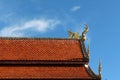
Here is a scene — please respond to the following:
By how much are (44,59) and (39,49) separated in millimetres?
1957

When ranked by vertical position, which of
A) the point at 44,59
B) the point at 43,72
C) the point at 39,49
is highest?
the point at 39,49

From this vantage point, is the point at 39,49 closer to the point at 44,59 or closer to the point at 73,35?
the point at 44,59

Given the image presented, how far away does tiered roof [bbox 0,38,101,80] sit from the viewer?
123ft

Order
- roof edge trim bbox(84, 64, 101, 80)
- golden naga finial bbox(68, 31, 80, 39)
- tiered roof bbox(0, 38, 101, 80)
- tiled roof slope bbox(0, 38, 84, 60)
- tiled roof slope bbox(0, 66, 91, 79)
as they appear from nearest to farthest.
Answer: tiled roof slope bbox(0, 66, 91, 79)
roof edge trim bbox(84, 64, 101, 80)
tiered roof bbox(0, 38, 101, 80)
tiled roof slope bbox(0, 38, 84, 60)
golden naga finial bbox(68, 31, 80, 39)

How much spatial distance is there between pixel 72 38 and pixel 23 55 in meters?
5.26

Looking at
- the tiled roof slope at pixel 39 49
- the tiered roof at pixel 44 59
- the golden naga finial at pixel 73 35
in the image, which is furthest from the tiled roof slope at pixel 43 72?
the golden naga finial at pixel 73 35

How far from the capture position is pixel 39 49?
41812 mm

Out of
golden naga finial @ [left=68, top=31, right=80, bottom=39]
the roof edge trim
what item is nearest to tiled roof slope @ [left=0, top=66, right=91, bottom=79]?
the roof edge trim

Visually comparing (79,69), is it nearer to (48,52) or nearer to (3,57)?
(48,52)

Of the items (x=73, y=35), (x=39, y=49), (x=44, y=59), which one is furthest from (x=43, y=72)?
(x=73, y=35)

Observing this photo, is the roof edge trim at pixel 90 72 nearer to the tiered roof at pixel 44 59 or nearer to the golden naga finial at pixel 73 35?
the tiered roof at pixel 44 59

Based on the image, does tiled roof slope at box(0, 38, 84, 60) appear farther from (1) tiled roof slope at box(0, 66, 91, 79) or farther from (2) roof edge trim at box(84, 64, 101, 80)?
(1) tiled roof slope at box(0, 66, 91, 79)

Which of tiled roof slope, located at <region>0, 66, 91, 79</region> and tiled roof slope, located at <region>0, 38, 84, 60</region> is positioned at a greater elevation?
tiled roof slope, located at <region>0, 38, 84, 60</region>

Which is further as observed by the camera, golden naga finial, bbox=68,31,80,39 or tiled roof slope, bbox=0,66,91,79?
golden naga finial, bbox=68,31,80,39
